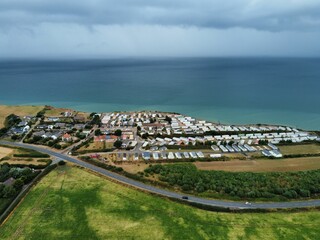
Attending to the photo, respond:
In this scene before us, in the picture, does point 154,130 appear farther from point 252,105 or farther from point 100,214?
point 252,105

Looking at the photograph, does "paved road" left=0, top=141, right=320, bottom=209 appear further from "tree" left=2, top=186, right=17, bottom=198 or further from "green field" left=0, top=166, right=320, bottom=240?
"tree" left=2, top=186, right=17, bottom=198

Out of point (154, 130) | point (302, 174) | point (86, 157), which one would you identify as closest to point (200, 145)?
point (154, 130)

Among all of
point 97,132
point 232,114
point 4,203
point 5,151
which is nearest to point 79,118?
point 97,132

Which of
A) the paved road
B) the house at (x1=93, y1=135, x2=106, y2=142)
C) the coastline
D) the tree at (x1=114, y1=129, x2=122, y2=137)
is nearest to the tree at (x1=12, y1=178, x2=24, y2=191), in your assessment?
the paved road

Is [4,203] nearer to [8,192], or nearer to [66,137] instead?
[8,192]

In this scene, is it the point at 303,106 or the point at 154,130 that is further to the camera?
the point at 303,106

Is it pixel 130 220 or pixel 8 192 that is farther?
pixel 8 192

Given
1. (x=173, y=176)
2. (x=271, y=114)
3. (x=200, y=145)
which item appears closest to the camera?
(x=173, y=176)
